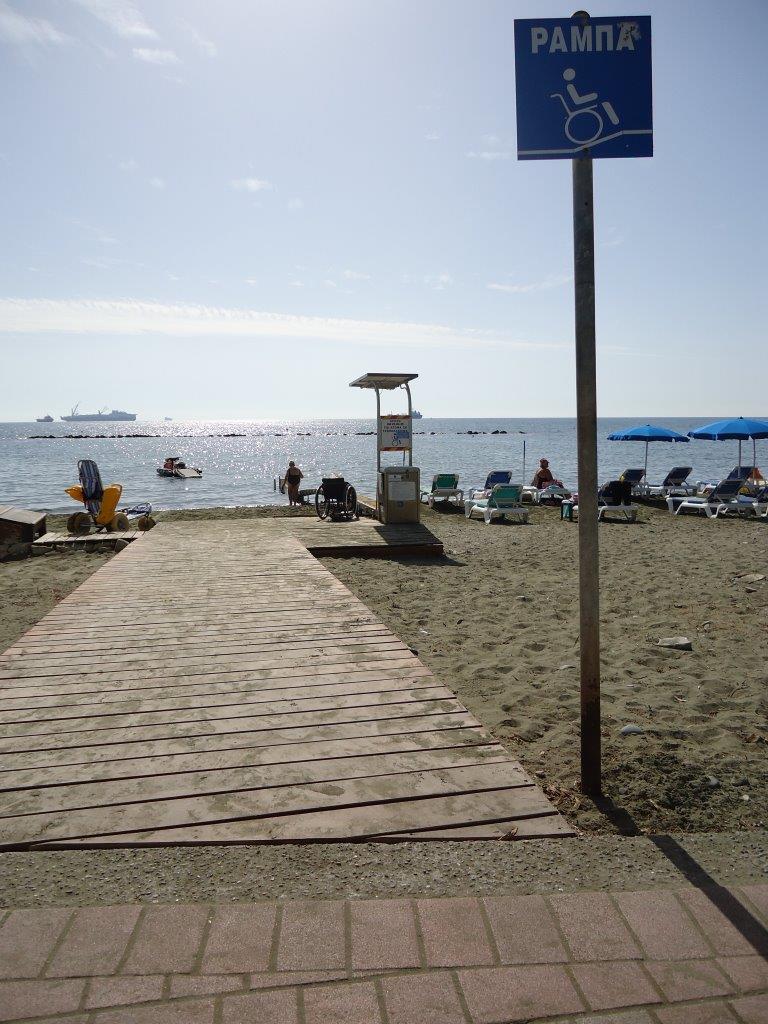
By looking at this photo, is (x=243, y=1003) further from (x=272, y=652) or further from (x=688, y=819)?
(x=272, y=652)

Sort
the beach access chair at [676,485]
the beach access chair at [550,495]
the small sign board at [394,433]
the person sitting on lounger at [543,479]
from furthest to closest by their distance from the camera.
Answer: the person sitting on lounger at [543,479] → the beach access chair at [676,485] → the beach access chair at [550,495] → the small sign board at [394,433]

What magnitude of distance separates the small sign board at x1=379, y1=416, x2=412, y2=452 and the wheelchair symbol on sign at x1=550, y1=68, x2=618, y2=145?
37.0ft

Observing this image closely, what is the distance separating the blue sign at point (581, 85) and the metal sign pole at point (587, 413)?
12 cm

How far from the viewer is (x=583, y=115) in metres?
2.86

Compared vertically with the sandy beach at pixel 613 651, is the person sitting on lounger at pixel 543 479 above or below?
above

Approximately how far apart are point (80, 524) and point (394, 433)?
6386 mm

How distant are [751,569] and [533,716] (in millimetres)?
6727

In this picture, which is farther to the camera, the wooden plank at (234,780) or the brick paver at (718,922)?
the wooden plank at (234,780)

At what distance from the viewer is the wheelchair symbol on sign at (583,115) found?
285 centimetres

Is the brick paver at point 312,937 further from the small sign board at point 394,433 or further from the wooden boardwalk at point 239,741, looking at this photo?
the small sign board at point 394,433

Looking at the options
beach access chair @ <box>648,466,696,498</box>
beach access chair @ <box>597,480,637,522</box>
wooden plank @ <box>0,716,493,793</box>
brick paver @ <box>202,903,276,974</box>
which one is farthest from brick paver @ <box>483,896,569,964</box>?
beach access chair @ <box>648,466,696,498</box>

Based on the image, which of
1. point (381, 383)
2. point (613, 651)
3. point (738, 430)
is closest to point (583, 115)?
point (613, 651)

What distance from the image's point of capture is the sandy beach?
328 cm

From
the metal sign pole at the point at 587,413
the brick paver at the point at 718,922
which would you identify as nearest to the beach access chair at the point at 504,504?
the metal sign pole at the point at 587,413
